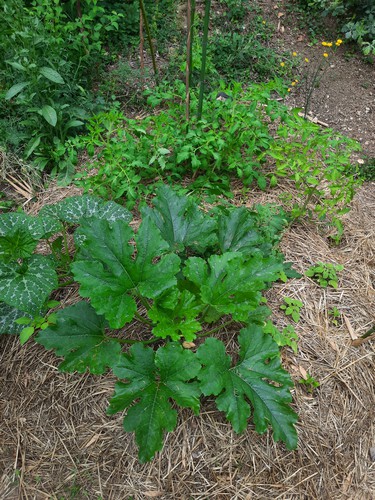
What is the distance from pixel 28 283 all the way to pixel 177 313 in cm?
71

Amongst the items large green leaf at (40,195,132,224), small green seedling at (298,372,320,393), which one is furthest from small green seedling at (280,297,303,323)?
large green leaf at (40,195,132,224)

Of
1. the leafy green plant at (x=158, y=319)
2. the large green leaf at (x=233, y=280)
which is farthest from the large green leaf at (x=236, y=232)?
the large green leaf at (x=233, y=280)

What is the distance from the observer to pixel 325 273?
7.41 feet

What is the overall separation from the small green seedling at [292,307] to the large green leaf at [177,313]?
565 millimetres

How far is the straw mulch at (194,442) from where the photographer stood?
5.80 ft

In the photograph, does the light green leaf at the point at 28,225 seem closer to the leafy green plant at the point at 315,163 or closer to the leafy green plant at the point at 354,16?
the leafy green plant at the point at 315,163

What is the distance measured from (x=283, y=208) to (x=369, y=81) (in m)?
2.11

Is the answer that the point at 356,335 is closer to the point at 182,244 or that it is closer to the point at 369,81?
the point at 182,244

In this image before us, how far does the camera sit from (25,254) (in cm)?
188

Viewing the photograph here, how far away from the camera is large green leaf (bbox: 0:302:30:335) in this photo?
76.1 inches

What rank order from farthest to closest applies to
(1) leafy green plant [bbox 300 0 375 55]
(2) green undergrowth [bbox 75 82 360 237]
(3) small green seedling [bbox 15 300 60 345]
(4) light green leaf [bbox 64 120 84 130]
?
1. (1) leafy green plant [bbox 300 0 375 55]
2. (4) light green leaf [bbox 64 120 84 130]
3. (2) green undergrowth [bbox 75 82 360 237]
4. (3) small green seedling [bbox 15 300 60 345]

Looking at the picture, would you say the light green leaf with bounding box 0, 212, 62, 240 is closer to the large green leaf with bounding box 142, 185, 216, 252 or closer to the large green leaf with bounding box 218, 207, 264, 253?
the large green leaf with bounding box 142, 185, 216, 252

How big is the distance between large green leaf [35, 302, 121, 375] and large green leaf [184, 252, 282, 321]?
0.46m

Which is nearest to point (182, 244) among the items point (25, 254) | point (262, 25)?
point (25, 254)
